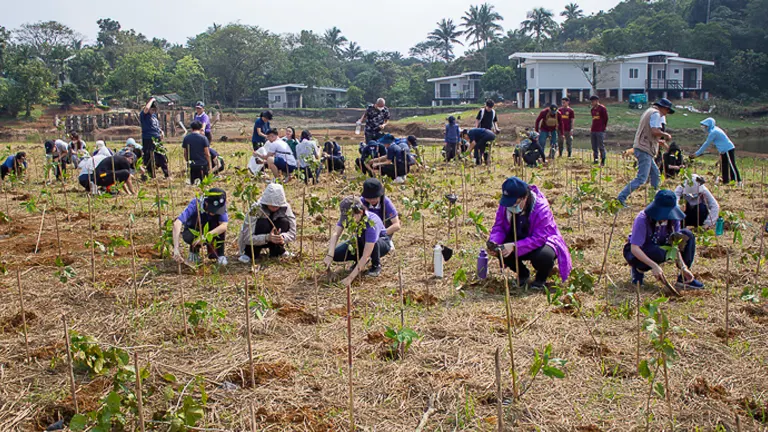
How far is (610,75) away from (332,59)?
108ft

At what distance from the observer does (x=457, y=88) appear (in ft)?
169

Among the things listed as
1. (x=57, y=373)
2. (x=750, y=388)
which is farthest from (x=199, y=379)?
(x=750, y=388)

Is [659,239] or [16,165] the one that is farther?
[16,165]

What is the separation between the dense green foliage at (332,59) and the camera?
40406 mm

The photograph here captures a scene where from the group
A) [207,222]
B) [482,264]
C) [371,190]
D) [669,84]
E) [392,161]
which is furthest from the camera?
[669,84]

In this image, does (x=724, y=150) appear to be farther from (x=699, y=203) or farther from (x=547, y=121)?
(x=547, y=121)

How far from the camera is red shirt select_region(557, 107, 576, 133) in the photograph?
40.5 ft

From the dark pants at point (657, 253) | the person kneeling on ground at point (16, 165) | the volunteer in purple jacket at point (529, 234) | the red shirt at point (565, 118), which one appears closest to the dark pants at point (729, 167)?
the red shirt at point (565, 118)

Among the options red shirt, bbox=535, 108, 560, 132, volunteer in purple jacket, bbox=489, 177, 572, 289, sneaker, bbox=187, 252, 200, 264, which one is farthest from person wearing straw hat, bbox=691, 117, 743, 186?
sneaker, bbox=187, 252, 200, 264

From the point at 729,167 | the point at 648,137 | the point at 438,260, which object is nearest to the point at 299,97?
the point at 729,167

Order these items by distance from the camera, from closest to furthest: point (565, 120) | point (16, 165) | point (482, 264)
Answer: point (482, 264) → point (16, 165) → point (565, 120)

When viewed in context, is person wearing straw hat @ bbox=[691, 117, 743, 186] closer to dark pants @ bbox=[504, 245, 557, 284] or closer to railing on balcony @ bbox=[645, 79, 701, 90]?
dark pants @ bbox=[504, 245, 557, 284]

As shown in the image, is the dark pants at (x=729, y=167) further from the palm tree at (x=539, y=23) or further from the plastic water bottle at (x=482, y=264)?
the palm tree at (x=539, y=23)

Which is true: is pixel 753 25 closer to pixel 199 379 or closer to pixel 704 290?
pixel 704 290
